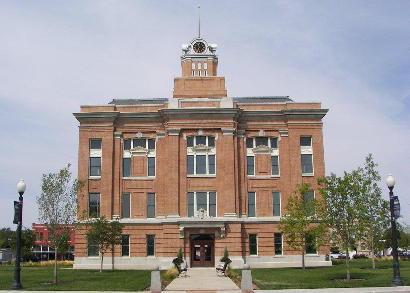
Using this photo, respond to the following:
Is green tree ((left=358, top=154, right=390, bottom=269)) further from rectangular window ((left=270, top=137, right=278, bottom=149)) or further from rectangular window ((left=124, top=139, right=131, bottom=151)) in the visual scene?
rectangular window ((left=124, top=139, right=131, bottom=151))

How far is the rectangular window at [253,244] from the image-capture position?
48250mm

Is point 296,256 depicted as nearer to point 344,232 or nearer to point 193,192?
point 193,192

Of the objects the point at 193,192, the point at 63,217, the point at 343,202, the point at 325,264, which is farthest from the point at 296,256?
the point at 63,217

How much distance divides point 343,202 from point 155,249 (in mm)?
23053

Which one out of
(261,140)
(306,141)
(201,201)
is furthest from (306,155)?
(201,201)

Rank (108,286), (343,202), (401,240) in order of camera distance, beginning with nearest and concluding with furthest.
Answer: (108,286) → (343,202) → (401,240)

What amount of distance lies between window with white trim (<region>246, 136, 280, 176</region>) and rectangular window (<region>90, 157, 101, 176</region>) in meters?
14.5

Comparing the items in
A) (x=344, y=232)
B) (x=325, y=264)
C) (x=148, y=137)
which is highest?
(x=148, y=137)

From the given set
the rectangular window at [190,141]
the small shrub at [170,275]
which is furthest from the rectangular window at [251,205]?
the small shrub at [170,275]

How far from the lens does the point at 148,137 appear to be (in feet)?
167

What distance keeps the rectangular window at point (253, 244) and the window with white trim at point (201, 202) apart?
432 cm

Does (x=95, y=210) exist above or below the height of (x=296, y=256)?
above

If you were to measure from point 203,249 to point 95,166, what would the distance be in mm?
13281

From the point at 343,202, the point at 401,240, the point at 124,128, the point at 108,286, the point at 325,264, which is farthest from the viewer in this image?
the point at 401,240
